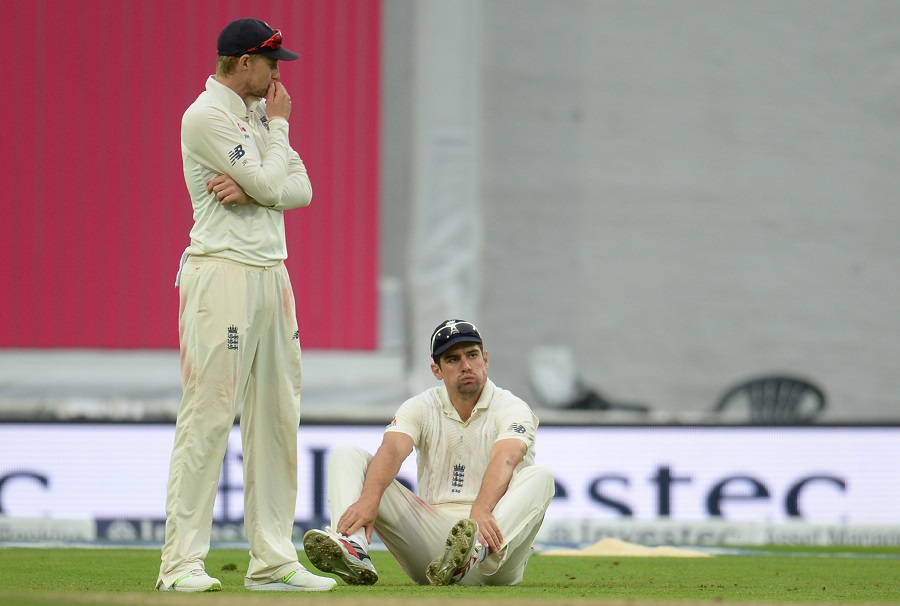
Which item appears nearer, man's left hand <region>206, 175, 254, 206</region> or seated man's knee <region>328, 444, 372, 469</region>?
man's left hand <region>206, 175, 254, 206</region>

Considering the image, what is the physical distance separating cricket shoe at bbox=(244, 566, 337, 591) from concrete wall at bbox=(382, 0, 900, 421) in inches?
265

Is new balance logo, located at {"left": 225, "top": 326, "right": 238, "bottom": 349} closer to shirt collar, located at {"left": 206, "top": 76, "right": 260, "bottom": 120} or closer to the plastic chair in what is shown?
shirt collar, located at {"left": 206, "top": 76, "right": 260, "bottom": 120}

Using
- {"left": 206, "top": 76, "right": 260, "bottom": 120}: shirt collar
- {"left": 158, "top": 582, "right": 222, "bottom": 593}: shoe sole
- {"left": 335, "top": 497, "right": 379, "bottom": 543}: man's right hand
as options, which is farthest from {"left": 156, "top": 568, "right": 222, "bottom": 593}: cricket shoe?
{"left": 206, "top": 76, "right": 260, "bottom": 120}: shirt collar

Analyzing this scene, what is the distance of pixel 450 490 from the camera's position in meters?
4.38

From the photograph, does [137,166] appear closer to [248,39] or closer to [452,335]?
[452,335]

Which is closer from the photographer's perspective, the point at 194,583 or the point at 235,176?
the point at 194,583

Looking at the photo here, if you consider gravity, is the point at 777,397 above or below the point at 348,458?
below

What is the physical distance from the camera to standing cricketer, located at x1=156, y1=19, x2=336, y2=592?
372 cm

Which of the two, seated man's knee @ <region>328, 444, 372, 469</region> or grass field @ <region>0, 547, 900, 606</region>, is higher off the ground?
seated man's knee @ <region>328, 444, 372, 469</region>

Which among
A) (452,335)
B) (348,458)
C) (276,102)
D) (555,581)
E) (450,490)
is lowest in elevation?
(555,581)

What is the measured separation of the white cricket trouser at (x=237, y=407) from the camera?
372 centimetres

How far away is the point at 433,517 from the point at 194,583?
0.88 m

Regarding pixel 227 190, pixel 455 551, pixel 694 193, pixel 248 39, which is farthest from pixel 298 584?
pixel 694 193

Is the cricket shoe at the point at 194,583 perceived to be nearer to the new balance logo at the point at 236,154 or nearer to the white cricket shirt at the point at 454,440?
the white cricket shirt at the point at 454,440
